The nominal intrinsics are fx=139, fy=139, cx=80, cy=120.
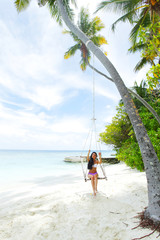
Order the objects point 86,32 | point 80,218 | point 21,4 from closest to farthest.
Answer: point 80,218 < point 21,4 < point 86,32

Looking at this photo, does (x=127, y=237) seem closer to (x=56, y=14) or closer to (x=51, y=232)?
(x=51, y=232)

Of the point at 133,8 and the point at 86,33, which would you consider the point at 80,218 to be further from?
the point at 86,33

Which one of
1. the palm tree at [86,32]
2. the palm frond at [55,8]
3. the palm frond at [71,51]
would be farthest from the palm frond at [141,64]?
the palm frond at [55,8]

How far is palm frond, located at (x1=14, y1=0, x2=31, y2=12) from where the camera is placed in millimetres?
5051

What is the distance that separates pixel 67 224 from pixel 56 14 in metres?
7.57

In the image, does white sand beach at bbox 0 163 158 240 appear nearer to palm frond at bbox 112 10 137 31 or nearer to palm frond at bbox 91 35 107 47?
palm frond at bbox 112 10 137 31

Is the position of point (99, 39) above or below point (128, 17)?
above

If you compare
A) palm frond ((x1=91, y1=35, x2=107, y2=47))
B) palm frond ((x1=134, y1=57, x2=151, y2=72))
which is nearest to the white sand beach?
palm frond ((x1=134, y1=57, x2=151, y2=72))

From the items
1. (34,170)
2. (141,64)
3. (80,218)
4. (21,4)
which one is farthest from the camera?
(34,170)

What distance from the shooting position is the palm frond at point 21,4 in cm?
505

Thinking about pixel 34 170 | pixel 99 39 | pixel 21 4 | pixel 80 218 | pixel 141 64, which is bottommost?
pixel 34 170

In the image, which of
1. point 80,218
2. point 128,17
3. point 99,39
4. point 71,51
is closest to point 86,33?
point 99,39

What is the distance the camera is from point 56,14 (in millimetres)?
6121

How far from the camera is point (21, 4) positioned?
512 cm
